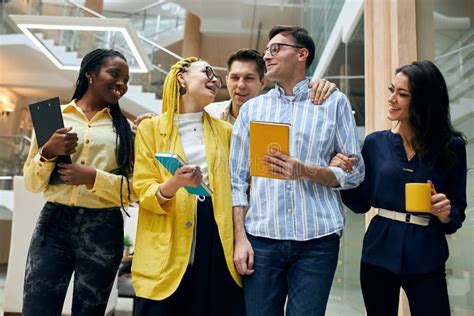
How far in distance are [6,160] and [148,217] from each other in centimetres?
807

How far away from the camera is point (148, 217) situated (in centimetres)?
158

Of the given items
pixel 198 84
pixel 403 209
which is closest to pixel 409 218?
pixel 403 209

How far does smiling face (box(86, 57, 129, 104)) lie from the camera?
1.89m

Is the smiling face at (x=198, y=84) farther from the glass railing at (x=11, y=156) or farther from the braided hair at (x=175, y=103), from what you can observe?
the glass railing at (x=11, y=156)

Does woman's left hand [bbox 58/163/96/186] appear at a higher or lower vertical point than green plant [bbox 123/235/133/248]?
higher

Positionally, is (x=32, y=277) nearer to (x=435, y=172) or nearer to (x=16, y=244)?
(x=435, y=172)

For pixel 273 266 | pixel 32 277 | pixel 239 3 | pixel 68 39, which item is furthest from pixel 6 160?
pixel 273 266

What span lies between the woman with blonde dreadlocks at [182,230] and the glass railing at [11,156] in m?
7.80

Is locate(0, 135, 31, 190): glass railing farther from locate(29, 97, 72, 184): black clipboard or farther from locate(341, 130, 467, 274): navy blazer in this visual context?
locate(341, 130, 467, 274): navy blazer

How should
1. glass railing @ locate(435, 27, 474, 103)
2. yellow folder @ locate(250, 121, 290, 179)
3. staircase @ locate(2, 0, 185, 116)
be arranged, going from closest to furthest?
1. yellow folder @ locate(250, 121, 290, 179)
2. glass railing @ locate(435, 27, 474, 103)
3. staircase @ locate(2, 0, 185, 116)

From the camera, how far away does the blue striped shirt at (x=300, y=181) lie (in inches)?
59.4

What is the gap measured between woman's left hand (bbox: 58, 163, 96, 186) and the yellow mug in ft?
3.65

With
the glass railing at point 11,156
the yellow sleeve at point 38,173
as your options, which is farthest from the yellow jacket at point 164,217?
the glass railing at point 11,156

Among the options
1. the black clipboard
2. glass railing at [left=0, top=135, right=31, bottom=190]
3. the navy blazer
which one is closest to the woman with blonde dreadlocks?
the black clipboard
